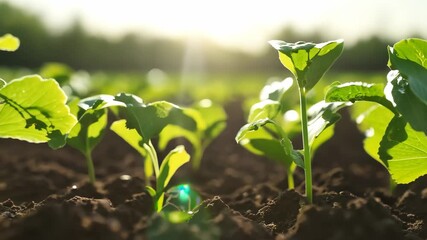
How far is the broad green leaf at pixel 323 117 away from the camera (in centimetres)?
216

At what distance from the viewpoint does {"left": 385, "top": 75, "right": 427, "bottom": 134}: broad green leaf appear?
2.01m

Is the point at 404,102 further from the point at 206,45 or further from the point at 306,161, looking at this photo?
the point at 206,45

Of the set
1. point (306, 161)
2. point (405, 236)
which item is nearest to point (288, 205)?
point (306, 161)

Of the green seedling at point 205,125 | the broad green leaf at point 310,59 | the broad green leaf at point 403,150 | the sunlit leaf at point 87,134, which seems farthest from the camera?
the green seedling at point 205,125

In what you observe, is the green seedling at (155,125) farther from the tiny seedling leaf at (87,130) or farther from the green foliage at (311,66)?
the green foliage at (311,66)

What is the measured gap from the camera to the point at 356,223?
1807 mm

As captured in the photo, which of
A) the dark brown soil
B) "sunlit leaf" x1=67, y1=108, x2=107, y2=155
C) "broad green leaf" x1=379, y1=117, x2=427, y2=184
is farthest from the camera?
"sunlit leaf" x1=67, y1=108, x2=107, y2=155

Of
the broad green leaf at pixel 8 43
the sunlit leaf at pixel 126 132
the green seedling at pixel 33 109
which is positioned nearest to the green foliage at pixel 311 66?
the sunlit leaf at pixel 126 132

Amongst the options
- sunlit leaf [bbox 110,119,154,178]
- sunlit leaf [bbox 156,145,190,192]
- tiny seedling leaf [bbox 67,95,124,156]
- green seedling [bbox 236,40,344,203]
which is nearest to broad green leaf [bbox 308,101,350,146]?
green seedling [bbox 236,40,344,203]

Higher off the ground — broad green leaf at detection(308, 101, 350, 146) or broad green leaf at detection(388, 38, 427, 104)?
broad green leaf at detection(388, 38, 427, 104)

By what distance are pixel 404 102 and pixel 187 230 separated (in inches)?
38.2

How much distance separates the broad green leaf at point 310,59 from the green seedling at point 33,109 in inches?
37.7

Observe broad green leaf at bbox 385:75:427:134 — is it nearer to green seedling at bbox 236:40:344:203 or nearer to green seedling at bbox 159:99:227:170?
green seedling at bbox 236:40:344:203

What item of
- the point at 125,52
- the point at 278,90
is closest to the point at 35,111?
the point at 278,90
